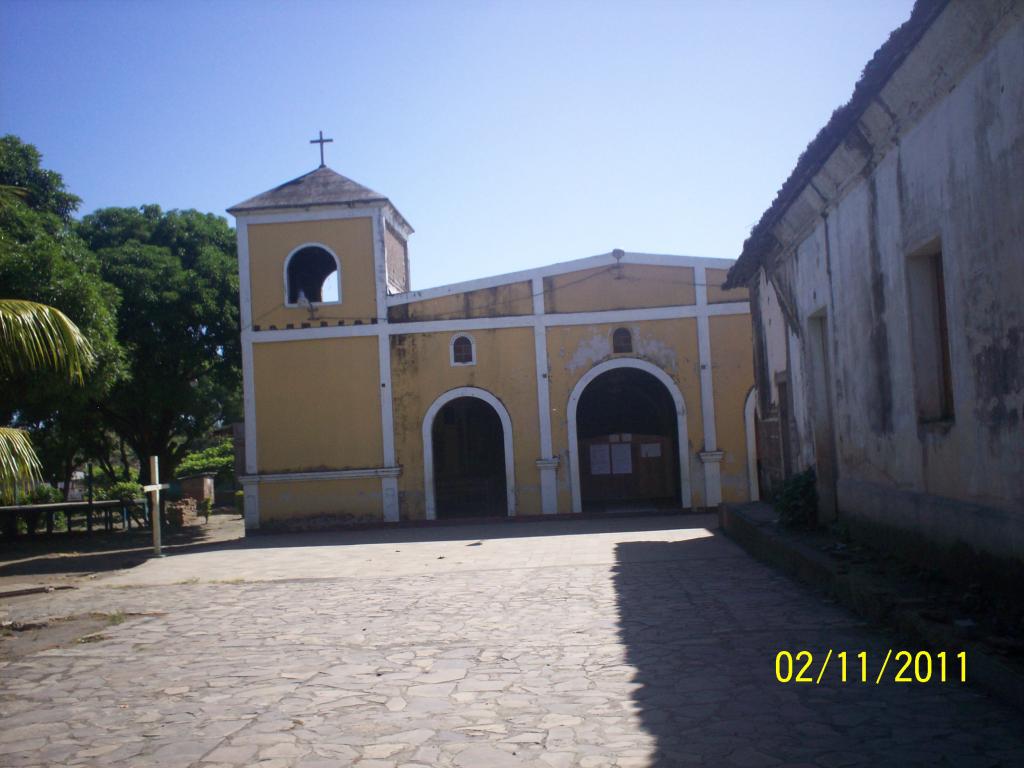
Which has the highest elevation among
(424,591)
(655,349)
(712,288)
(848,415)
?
(712,288)

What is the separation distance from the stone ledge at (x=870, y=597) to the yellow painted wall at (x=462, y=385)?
29.1ft

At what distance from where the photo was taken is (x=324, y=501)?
21.3 m

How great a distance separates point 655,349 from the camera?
69.8ft

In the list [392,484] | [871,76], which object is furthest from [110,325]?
[871,76]

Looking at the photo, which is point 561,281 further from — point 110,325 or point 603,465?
point 110,325

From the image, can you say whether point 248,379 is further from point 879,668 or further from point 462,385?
point 879,668

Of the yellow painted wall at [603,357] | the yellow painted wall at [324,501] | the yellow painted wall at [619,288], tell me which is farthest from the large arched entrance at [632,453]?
the yellow painted wall at [324,501]

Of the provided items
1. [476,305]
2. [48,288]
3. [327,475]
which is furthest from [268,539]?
[476,305]

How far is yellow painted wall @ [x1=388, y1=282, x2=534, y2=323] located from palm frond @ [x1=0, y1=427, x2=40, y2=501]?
41.0 feet

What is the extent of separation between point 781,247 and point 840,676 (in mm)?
7829

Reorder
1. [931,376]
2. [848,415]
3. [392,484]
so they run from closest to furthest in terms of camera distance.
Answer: [931,376]
[848,415]
[392,484]

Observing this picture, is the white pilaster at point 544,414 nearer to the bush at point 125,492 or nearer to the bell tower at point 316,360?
the bell tower at point 316,360

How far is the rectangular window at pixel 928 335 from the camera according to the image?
7.57 meters

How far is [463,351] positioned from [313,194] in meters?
5.21
